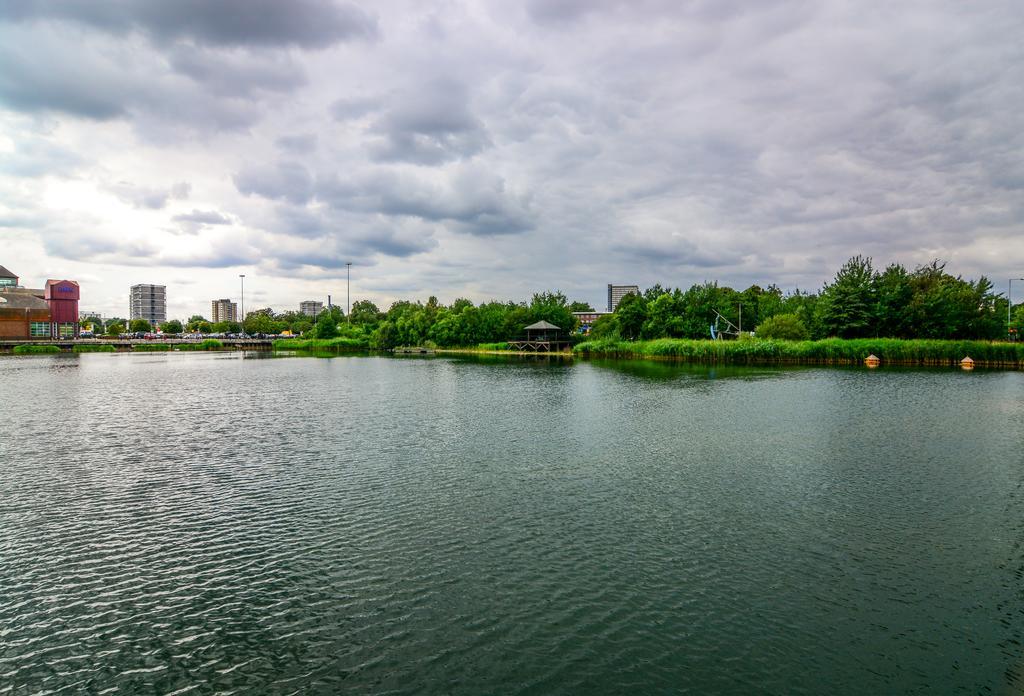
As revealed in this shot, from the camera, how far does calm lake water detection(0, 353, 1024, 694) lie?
737 centimetres

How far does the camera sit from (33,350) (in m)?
95.8

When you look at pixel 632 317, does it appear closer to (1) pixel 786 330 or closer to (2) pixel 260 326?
(1) pixel 786 330

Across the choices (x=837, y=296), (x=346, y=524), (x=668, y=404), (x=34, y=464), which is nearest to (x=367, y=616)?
(x=346, y=524)

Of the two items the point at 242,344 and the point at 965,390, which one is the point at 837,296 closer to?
the point at 965,390

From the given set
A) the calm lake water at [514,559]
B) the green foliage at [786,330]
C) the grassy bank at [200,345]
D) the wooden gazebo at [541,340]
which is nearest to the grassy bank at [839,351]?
the green foliage at [786,330]

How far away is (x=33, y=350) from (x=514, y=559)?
118 metres

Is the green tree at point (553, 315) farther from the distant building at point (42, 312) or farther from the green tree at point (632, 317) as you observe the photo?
the distant building at point (42, 312)

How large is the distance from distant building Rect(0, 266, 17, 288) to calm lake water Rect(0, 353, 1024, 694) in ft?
458

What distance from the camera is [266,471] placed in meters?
16.9

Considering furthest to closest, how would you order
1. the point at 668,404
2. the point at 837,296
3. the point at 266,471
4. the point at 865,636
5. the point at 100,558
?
the point at 837,296
the point at 668,404
the point at 266,471
the point at 100,558
the point at 865,636

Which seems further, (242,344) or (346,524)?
(242,344)

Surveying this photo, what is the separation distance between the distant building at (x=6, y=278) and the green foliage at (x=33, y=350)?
41059 millimetres

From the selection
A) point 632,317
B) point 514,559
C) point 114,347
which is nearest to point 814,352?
point 632,317

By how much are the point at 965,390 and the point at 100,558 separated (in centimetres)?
4400
